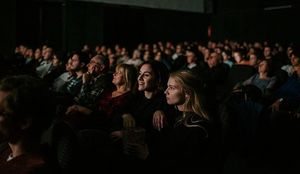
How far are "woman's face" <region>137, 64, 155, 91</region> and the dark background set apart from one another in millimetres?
9901

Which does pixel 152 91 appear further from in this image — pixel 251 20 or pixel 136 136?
pixel 251 20

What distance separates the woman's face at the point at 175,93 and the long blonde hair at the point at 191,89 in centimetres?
2

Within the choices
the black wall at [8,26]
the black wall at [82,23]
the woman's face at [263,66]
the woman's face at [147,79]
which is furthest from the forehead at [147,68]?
the black wall at [82,23]

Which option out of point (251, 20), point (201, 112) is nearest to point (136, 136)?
point (201, 112)

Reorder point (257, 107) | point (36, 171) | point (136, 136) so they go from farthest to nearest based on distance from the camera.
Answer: point (257, 107)
point (136, 136)
point (36, 171)

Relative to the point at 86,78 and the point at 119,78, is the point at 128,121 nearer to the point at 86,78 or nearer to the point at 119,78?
the point at 119,78

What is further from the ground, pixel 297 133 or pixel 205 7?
pixel 205 7

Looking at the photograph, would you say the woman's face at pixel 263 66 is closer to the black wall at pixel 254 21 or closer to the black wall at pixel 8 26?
the black wall at pixel 8 26

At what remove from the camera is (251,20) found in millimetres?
16688

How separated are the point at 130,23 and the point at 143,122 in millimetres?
12498

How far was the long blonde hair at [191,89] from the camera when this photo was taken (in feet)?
7.52

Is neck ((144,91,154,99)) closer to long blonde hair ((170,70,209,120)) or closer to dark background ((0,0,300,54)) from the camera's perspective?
long blonde hair ((170,70,209,120))

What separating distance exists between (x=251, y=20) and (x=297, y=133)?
12610 millimetres

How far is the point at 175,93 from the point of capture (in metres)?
2.41
